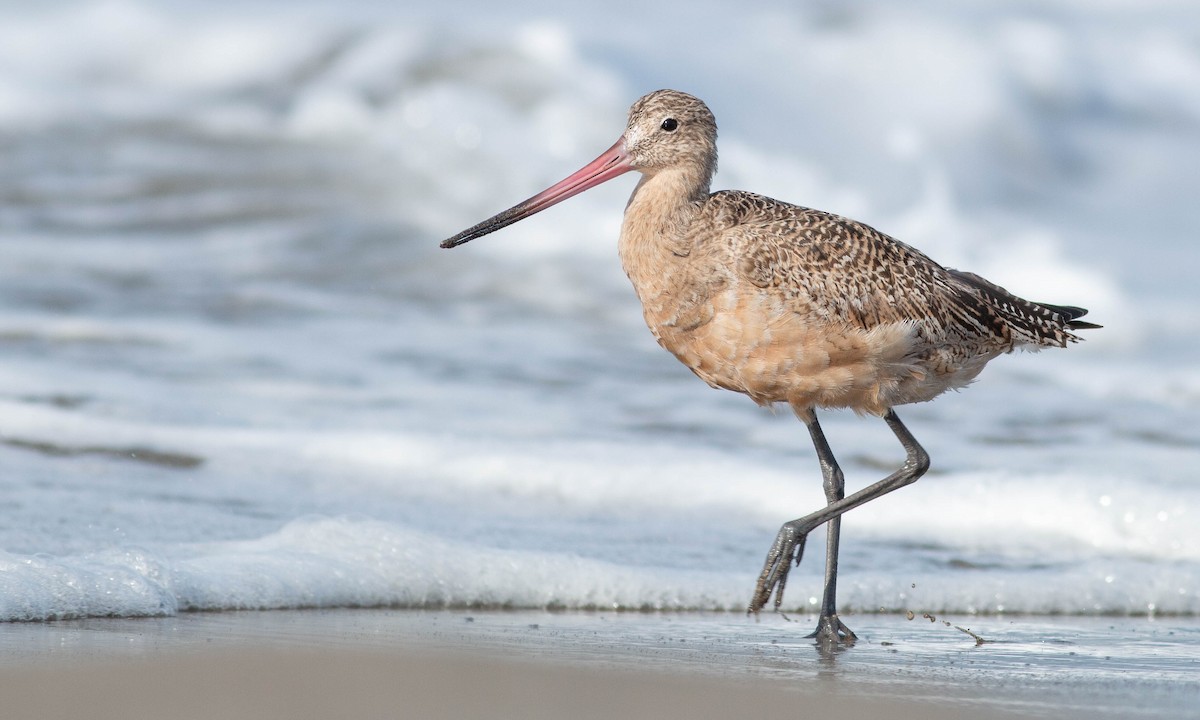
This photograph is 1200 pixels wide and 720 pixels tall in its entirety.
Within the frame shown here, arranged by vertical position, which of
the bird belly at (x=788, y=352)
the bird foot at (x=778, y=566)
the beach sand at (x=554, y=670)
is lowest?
the beach sand at (x=554, y=670)

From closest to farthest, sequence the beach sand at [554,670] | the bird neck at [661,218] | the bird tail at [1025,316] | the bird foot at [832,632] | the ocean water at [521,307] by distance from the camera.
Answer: the beach sand at [554,670] < the bird foot at [832,632] < the bird neck at [661,218] < the bird tail at [1025,316] < the ocean water at [521,307]

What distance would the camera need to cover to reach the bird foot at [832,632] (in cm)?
489

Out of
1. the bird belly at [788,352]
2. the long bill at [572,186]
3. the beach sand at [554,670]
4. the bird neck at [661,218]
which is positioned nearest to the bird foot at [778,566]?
the beach sand at [554,670]

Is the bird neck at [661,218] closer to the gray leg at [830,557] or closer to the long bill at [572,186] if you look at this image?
the long bill at [572,186]

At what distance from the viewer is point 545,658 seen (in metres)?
4.32

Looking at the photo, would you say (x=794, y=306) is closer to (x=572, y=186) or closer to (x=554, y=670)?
(x=572, y=186)

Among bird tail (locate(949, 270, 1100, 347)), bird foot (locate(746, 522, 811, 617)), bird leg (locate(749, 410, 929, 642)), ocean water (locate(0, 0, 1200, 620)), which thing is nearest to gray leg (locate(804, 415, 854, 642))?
bird leg (locate(749, 410, 929, 642))

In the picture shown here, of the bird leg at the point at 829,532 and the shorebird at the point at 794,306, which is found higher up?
the shorebird at the point at 794,306

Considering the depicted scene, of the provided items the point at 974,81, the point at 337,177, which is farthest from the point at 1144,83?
the point at 337,177

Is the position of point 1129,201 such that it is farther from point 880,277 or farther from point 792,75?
point 880,277

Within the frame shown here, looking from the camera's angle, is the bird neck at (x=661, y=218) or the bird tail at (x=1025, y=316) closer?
the bird neck at (x=661, y=218)

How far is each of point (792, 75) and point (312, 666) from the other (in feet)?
44.7

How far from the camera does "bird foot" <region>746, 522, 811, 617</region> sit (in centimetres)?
494

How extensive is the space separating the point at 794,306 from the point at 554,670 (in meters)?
1.45
